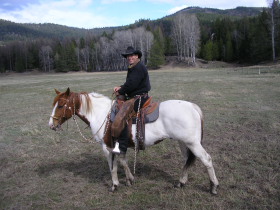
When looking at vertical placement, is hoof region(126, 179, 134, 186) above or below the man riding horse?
below

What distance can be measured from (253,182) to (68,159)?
5.20 meters

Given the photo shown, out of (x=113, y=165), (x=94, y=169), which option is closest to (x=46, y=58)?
(x=94, y=169)

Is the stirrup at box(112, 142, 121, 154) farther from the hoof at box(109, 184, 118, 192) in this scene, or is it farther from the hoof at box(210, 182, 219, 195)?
the hoof at box(210, 182, 219, 195)

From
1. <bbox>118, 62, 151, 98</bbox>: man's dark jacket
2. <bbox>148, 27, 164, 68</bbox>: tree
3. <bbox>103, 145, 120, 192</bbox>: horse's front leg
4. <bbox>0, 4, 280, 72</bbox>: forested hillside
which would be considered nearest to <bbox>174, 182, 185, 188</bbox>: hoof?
<bbox>103, 145, 120, 192</bbox>: horse's front leg

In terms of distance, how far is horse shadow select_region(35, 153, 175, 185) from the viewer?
5727 mm

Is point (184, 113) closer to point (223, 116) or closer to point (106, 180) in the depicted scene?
point (106, 180)

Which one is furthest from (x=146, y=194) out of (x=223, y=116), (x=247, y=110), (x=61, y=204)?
(x=247, y=110)

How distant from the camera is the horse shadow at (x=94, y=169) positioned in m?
5.73

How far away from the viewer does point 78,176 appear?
5.91m

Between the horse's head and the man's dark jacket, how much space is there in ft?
3.84

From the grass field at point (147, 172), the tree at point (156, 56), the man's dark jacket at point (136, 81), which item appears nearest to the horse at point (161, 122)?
the grass field at point (147, 172)

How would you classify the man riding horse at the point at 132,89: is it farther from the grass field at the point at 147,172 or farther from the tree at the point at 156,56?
the tree at the point at 156,56

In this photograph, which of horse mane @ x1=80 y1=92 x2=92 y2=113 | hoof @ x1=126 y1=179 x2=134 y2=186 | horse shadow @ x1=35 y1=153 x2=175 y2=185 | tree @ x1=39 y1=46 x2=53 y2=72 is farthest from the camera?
tree @ x1=39 y1=46 x2=53 y2=72

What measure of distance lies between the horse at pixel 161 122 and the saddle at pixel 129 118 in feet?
0.32
